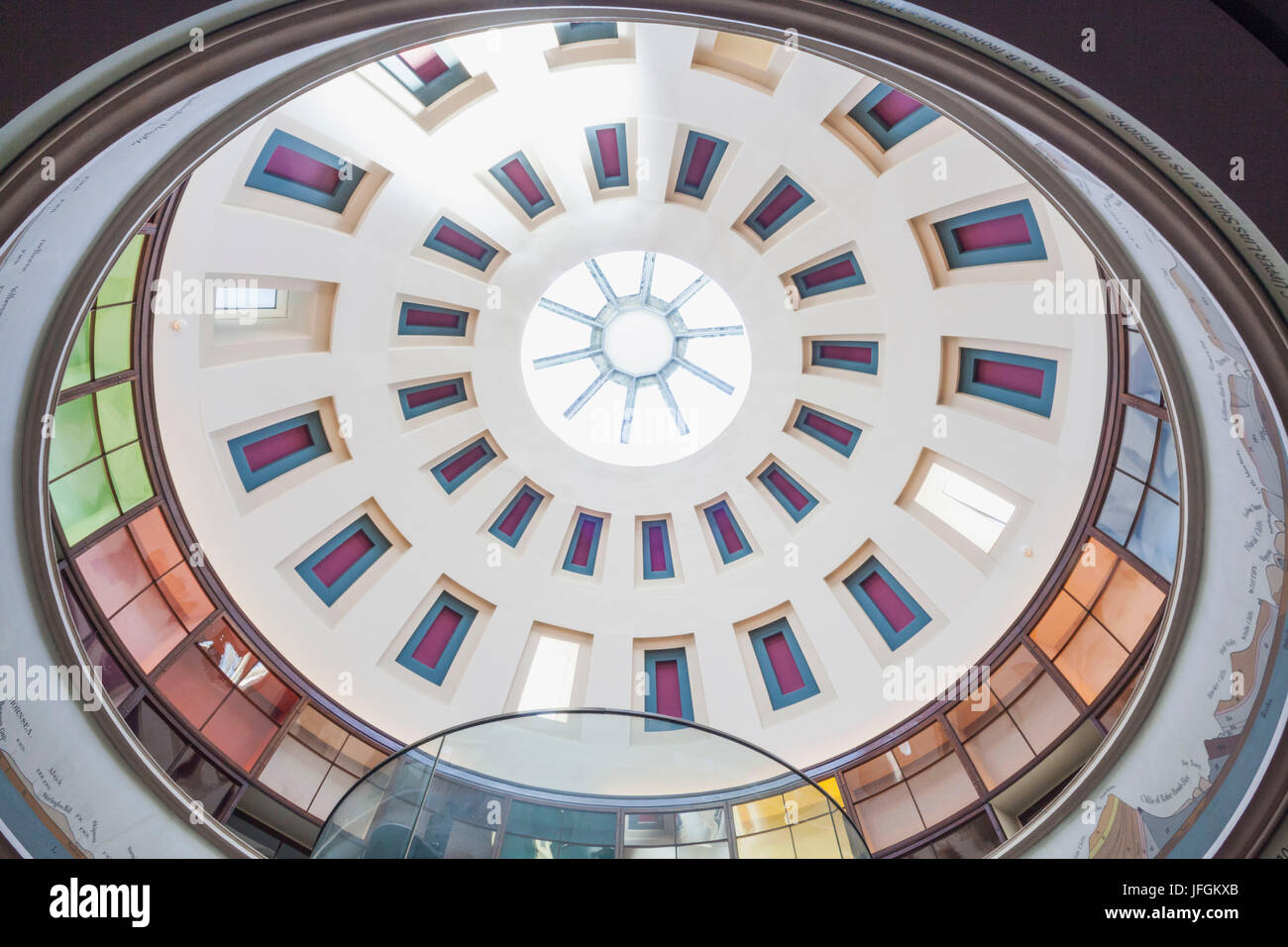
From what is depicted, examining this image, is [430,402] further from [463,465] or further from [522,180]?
[522,180]

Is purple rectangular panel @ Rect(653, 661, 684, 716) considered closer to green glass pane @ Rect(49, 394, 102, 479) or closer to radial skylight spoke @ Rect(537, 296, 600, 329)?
radial skylight spoke @ Rect(537, 296, 600, 329)

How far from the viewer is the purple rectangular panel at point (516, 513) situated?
60.6ft

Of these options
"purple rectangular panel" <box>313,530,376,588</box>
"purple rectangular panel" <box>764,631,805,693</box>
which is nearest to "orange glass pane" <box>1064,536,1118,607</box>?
"purple rectangular panel" <box>764,631,805,693</box>

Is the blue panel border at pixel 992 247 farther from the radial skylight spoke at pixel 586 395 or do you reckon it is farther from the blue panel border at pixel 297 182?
the blue panel border at pixel 297 182

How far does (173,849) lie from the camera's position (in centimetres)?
1076

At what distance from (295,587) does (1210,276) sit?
14.5 meters

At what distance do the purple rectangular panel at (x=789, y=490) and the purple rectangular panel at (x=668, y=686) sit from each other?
13.9 feet

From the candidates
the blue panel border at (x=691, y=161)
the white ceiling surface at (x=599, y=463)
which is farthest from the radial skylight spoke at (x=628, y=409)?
the blue panel border at (x=691, y=161)

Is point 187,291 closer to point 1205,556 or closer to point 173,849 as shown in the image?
point 173,849

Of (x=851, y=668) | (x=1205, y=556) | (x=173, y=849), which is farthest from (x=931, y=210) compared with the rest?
(x=173, y=849)

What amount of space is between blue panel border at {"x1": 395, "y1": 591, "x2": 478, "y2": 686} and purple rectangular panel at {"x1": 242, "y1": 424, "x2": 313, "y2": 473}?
4.16 metres

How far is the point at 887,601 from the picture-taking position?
16625 millimetres

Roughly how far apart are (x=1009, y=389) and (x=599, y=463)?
836cm

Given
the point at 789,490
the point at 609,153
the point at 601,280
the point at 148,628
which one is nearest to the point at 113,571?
the point at 148,628
